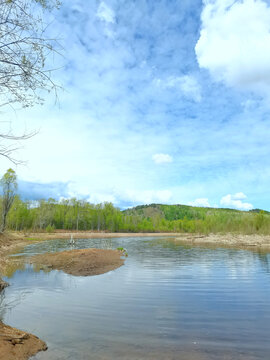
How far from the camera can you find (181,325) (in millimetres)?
9586

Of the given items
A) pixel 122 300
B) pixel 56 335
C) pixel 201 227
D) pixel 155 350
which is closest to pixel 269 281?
pixel 122 300

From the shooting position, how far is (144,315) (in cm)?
1081

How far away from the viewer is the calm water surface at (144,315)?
297 inches

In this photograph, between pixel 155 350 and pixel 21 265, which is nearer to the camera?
pixel 155 350

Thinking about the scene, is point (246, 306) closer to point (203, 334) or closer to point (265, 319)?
point (265, 319)

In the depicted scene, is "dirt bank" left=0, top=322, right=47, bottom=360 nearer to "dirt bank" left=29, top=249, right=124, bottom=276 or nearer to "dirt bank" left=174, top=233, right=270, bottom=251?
"dirt bank" left=29, top=249, right=124, bottom=276

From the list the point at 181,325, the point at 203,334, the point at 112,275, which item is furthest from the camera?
the point at 112,275

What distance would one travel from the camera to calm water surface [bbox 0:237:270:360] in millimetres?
7551

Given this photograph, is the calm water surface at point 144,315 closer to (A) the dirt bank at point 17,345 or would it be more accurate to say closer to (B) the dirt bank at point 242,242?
(A) the dirt bank at point 17,345

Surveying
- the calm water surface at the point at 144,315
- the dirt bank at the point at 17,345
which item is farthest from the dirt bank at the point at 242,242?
the dirt bank at the point at 17,345

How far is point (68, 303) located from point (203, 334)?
7.05 meters

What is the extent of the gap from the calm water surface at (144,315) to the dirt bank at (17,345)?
1.16 ft

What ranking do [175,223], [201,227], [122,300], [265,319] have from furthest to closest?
[175,223]
[201,227]
[122,300]
[265,319]

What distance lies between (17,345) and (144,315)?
17.4ft
